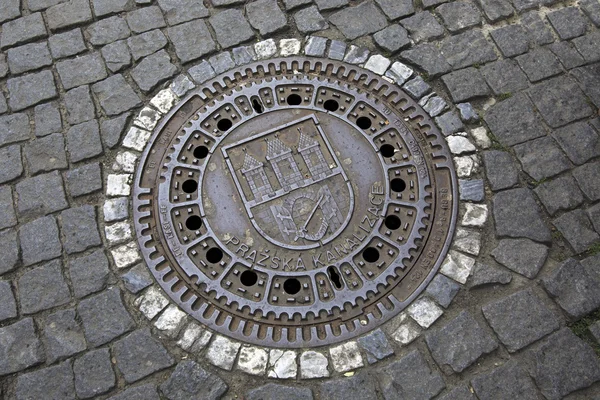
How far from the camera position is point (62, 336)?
2.96 metres

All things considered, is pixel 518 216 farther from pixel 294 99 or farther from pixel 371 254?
pixel 294 99

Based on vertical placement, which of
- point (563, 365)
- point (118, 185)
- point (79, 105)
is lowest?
point (563, 365)

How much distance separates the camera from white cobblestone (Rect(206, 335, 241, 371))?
9.50 ft

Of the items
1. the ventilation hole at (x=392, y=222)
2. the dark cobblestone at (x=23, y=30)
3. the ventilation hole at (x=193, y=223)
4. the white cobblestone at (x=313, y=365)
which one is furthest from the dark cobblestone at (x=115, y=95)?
the white cobblestone at (x=313, y=365)

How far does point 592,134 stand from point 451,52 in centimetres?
106

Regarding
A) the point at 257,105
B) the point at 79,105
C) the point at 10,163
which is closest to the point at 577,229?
the point at 257,105

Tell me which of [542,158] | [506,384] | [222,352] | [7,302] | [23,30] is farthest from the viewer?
[23,30]

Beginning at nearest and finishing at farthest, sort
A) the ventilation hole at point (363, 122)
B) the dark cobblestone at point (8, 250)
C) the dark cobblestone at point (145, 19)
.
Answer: the dark cobblestone at point (8, 250) → the ventilation hole at point (363, 122) → the dark cobblestone at point (145, 19)

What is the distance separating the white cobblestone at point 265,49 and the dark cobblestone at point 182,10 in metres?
0.48

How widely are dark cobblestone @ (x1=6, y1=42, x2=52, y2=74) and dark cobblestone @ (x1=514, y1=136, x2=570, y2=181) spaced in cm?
323

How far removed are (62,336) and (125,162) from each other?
3.61ft

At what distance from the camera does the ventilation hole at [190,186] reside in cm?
330

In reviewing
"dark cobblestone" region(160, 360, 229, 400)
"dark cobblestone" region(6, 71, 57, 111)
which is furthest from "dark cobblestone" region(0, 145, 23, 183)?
"dark cobblestone" region(160, 360, 229, 400)

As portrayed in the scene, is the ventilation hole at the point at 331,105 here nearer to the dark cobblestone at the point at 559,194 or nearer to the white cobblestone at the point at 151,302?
the dark cobblestone at the point at 559,194
